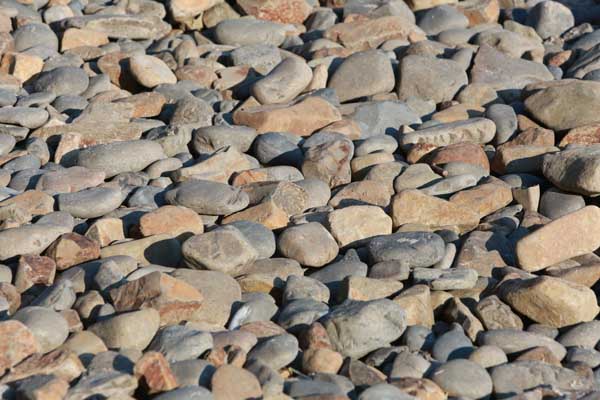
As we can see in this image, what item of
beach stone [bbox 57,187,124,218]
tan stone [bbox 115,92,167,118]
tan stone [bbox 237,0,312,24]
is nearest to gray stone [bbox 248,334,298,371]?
beach stone [bbox 57,187,124,218]

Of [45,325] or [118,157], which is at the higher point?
[45,325]

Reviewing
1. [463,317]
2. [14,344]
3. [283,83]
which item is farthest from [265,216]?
[283,83]

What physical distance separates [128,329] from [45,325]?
10.3 inches

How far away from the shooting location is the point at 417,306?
11.7ft

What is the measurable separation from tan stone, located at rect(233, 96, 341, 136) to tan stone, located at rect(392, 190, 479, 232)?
3.25ft

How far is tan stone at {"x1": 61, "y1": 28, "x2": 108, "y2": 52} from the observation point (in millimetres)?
6336

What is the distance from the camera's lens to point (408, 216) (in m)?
4.34

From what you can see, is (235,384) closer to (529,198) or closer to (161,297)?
(161,297)

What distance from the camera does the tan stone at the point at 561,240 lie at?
3984 mm

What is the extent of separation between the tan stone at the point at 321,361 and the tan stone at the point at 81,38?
144 inches

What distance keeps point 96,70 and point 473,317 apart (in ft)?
10.7

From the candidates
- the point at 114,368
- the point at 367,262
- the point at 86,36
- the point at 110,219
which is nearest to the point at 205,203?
the point at 110,219

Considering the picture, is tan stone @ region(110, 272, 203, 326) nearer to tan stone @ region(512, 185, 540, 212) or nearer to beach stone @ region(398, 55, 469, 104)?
tan stone @ region(512, 185, 540, 212)

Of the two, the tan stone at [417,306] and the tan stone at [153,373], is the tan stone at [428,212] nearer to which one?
the tan stone at [417,306]
